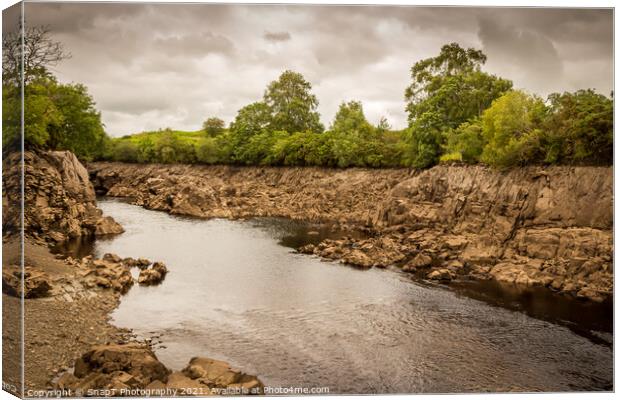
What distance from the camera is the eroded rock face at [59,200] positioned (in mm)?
17656

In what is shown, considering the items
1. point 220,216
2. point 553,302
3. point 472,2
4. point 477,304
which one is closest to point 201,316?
point 477,304

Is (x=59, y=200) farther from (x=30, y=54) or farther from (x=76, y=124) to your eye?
(x=30, y=54)

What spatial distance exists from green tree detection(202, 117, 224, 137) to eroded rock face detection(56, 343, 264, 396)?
739 centimetres

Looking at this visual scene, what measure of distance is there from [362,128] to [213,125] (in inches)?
592

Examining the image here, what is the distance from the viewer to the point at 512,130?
1004 inches

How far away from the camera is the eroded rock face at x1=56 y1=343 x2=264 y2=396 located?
35.2ft

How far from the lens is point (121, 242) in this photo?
22.3 meters

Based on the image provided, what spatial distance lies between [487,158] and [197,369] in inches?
→ 839

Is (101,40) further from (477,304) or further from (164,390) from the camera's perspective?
(477,304)

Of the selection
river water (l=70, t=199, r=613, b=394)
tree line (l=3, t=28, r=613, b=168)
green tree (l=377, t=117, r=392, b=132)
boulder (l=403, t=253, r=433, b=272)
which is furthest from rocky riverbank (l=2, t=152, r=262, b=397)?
green tree (l=377, t=117, r=392, b=132)

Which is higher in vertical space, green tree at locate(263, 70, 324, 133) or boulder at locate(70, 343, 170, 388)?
green tree at locate(263, 70, 324, 133)

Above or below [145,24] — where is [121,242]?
below

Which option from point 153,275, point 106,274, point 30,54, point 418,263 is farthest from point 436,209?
point 30,54

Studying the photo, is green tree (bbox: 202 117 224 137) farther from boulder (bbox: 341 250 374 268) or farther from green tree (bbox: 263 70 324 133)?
boulder (bbox: 341 250 374 268)
